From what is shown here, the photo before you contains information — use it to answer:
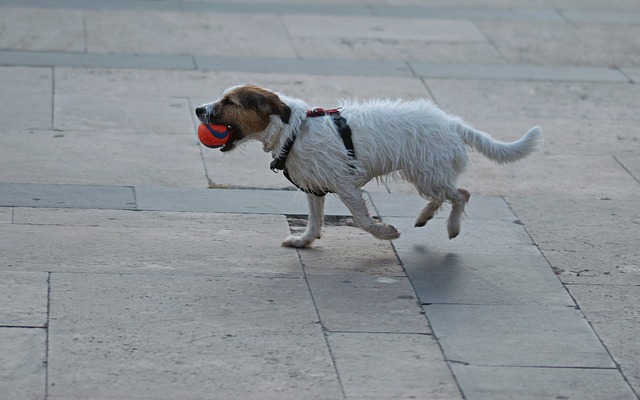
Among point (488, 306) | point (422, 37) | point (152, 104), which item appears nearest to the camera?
point (488, 306)

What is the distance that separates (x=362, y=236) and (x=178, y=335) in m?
2.12

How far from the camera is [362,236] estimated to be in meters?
7.52

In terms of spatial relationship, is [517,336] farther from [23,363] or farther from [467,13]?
[467,13]

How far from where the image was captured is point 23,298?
606cm

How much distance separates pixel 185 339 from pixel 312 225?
166 centimetres

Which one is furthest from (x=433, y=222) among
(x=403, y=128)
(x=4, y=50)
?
(x=4, y=50)

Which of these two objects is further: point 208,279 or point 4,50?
point 4,50

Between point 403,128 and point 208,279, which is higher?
point 403,128

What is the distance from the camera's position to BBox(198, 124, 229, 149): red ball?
665cm

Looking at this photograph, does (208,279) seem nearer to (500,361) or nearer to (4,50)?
(500,361)

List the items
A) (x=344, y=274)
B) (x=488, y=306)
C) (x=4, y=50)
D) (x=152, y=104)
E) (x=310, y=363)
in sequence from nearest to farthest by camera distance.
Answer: (x=310, y=363) → (x=488, y=306) → (x=344, y=274) → (x=152, y=104) → (x=4, y=50)

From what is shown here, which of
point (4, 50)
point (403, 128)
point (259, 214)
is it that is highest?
point (403, 128)

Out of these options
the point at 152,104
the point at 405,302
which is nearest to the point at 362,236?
the point at 405,302

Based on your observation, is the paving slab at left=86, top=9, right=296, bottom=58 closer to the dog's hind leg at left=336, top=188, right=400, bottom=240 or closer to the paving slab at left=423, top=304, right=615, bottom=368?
the dog's hind leg at left=336, top=188, right=400, bottom=240
